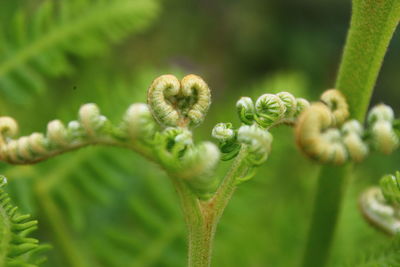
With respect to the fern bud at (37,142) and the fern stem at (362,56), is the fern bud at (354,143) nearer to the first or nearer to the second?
the fern stem at (362,56)

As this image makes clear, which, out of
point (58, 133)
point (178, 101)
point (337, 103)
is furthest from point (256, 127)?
point (58, 133)

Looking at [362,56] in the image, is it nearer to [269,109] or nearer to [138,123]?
[269,109]

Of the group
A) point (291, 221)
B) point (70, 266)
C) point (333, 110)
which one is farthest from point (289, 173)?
point (333, 110)

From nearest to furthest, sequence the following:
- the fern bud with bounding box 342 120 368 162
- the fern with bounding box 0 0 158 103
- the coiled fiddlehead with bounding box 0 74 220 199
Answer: the coiled fiddlehead with bounding box 0 74 220 199 < the fern bud with bounding box 342 120 368 162 < the fern with bounding box 0 0 158 103

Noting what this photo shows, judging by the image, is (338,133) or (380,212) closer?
(338,133)

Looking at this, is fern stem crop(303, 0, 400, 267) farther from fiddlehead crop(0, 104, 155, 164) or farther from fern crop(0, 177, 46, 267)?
fern crop(0, 177, 46, 267)

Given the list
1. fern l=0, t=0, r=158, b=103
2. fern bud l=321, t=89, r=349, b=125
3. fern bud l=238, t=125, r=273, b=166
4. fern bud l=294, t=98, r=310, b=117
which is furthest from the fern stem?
fern l=0, t=0, r=158, b=103
